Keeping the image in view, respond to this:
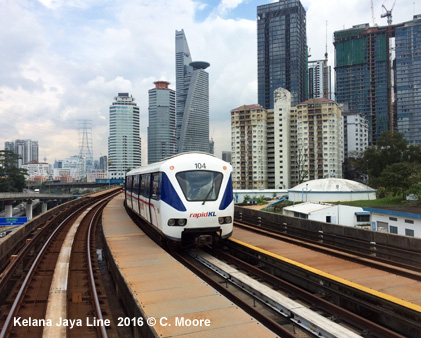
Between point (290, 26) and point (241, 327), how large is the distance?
17824cm

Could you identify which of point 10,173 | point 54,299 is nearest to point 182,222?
point 54,299

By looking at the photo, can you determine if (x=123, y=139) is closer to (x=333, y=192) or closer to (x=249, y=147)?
(x=249, y=147)

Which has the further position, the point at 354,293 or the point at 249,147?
the point at 249,147

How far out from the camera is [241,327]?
18.0 feet

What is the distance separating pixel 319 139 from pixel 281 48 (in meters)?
80.4

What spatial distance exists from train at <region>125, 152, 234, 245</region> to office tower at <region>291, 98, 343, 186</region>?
311 ft

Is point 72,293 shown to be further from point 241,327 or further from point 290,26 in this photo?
point 290,26

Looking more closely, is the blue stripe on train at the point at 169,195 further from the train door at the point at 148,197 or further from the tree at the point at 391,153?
the tree at the point at 391,153

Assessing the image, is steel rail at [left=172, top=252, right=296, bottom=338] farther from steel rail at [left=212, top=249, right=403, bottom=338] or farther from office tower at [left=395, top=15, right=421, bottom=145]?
office tower at [left=395, top=15, right=421, bottom=145]

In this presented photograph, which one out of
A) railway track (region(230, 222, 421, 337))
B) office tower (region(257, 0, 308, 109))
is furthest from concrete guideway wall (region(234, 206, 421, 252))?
office tower (region(257, 0, 308, 109))

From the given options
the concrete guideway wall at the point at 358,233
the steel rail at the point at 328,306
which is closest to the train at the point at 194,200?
the steel rail at the point at 328,306

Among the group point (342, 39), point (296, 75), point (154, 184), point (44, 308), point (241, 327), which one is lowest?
point (44, 308)

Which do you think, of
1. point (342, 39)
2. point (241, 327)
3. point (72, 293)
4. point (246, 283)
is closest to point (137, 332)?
point (241, 327)

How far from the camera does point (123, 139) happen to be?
185125 millimetres
